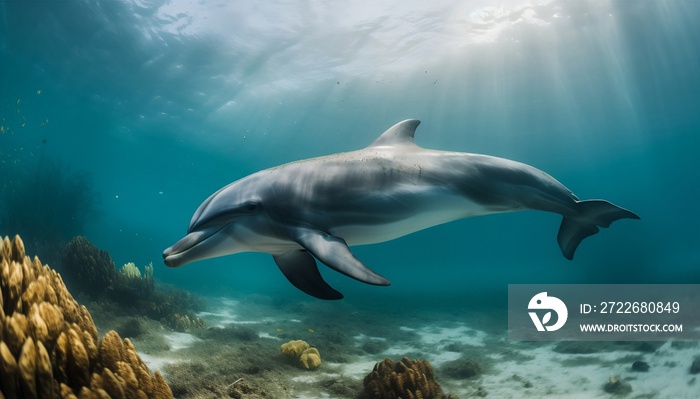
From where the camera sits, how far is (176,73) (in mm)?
26344

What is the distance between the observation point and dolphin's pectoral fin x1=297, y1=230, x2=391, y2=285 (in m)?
3.03

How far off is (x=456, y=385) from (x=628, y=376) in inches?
172

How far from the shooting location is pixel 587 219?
5762 millimetres

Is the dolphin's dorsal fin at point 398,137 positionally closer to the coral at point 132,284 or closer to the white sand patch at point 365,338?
the coral at point 132,284

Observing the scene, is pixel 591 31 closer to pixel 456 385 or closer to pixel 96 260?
pixel 456 385

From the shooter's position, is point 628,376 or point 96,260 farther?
point 96,260

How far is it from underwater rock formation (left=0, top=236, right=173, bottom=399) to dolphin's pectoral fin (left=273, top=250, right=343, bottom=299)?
160 cm

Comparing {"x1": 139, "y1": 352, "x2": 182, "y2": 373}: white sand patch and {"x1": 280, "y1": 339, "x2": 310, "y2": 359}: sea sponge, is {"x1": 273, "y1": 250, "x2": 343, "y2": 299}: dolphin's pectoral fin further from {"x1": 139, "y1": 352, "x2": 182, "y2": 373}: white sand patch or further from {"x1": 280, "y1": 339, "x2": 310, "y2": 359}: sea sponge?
{"x1": 280, "y1": 339, "x2": 310, "y2": 359}: sea sponge

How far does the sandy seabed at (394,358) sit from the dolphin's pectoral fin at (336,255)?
377 cm

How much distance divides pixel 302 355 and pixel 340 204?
20.0 ft

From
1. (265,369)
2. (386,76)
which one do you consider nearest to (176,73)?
(386,76)

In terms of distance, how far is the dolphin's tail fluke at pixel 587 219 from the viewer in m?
5.56
